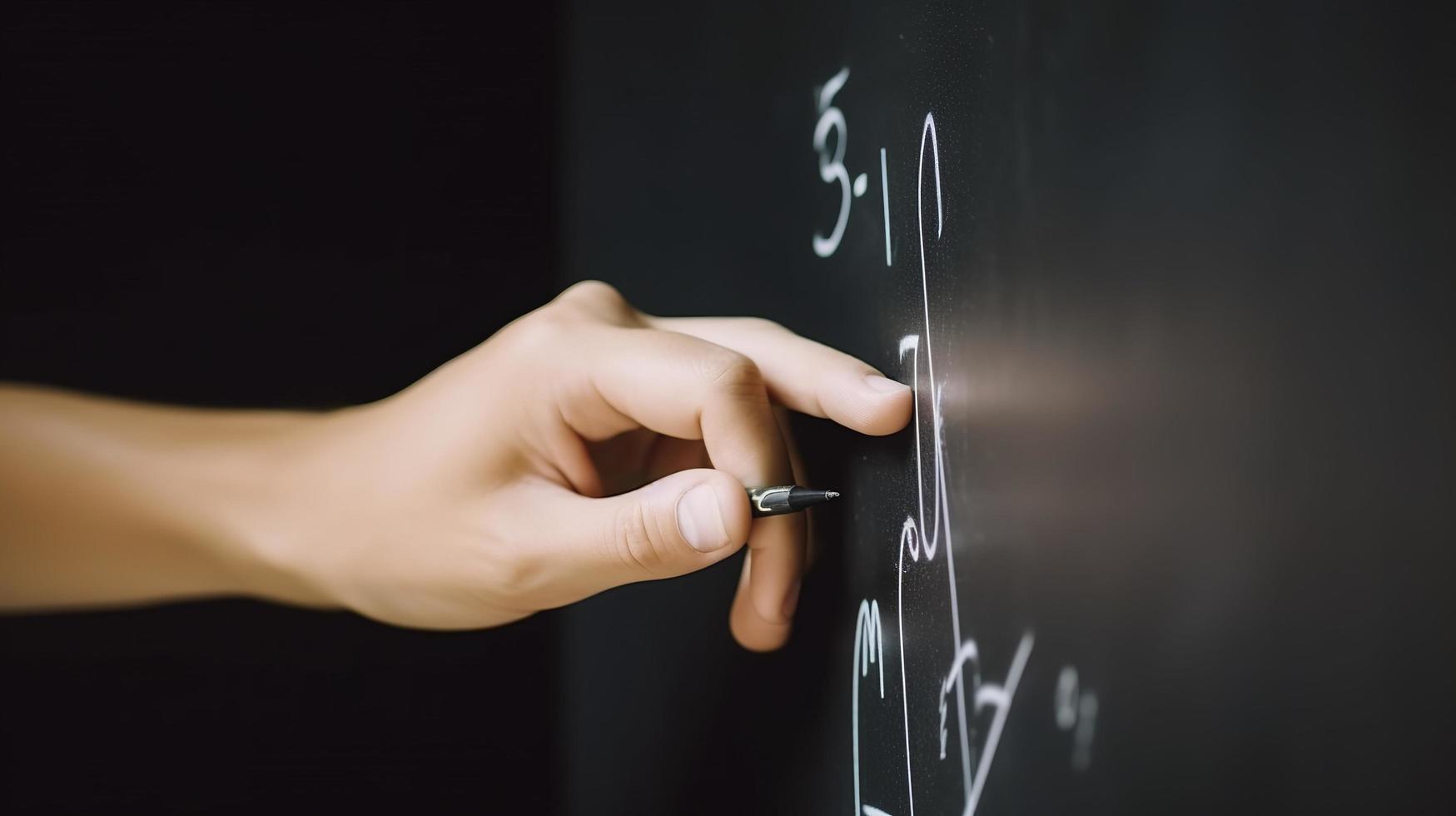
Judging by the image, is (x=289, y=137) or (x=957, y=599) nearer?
(x=957, y=599)

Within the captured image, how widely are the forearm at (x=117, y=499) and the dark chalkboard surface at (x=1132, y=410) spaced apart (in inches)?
15.2

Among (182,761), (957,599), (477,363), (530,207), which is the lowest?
(182,761)

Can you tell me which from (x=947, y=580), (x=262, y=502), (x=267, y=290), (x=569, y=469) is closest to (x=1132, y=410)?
(x=947, y=580)

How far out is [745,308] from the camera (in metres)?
0.63

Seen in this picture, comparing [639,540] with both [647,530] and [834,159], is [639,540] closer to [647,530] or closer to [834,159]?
[647,530]

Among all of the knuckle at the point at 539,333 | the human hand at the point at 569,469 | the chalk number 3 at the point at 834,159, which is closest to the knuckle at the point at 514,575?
the human hand at the point at 569,469

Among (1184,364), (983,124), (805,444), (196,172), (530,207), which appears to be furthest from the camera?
(530,207)

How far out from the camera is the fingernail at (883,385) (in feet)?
1.33

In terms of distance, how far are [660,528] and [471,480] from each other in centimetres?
14

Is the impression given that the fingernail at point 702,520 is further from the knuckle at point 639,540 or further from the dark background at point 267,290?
the dark background at point 267,290

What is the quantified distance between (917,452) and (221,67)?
62 cm

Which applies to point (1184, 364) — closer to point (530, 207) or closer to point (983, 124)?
point (983, 124)

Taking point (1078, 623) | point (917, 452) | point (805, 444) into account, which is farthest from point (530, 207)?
point (1078, 623)

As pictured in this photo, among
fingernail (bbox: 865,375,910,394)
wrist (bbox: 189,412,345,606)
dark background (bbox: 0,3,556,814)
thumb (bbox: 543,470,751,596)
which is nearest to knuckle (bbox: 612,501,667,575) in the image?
thumb (bbox: 543,470,751,596)
